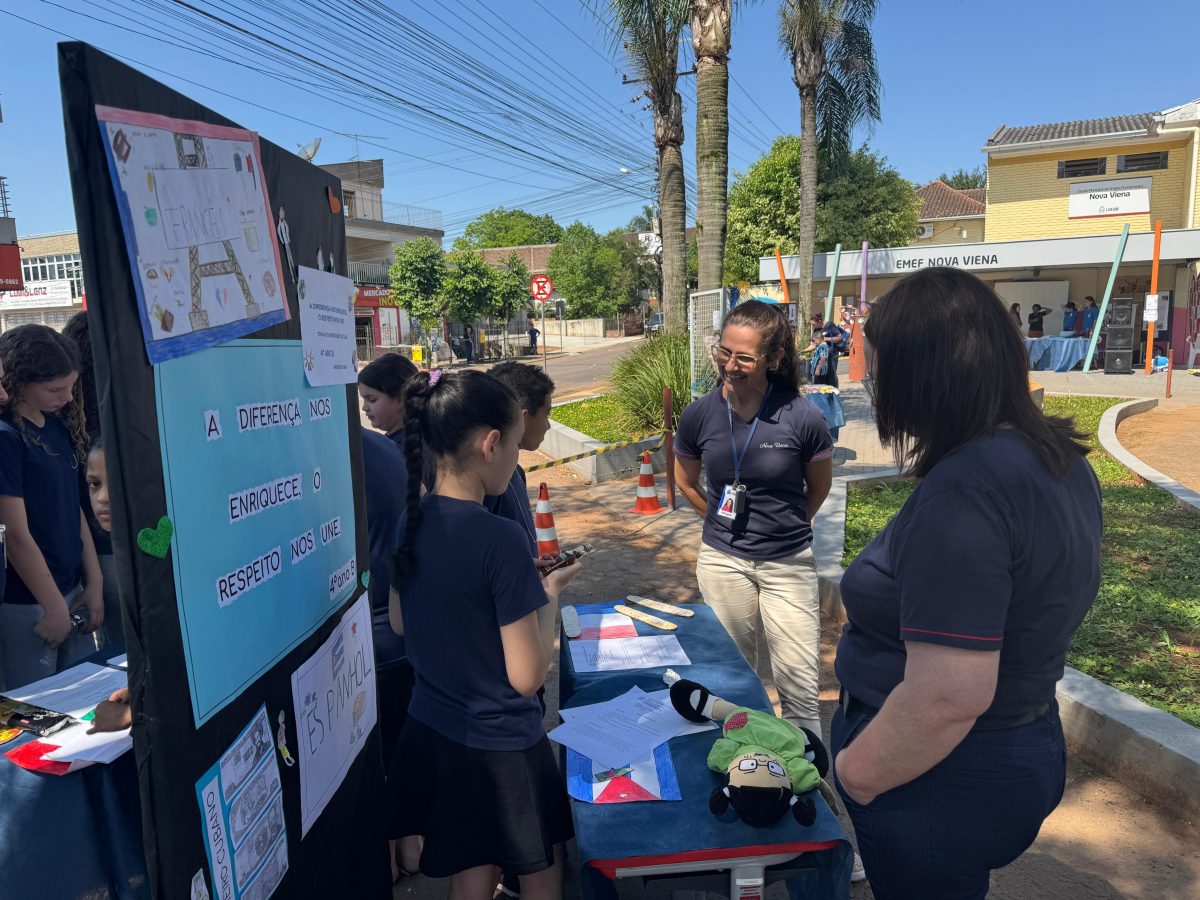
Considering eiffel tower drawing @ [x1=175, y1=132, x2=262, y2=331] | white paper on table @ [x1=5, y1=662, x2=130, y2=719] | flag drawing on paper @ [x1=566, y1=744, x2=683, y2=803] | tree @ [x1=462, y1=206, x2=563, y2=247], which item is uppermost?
tree @ [x1=462, y1=206, x2=563, y2=247]

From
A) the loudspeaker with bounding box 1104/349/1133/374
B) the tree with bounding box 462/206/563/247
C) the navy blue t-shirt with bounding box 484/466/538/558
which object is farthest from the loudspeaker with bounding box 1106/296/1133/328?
the tree with bounding box 462/206/563/247

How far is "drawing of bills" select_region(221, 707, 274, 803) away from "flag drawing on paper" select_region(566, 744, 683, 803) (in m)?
0.79

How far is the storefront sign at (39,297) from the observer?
45.7 m

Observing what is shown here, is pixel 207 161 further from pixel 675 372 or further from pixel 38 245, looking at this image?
pixel 38 245

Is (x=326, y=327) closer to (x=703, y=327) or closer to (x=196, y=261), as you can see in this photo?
(x=196, y=261)

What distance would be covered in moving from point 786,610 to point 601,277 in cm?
5709

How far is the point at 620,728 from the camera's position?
7.88ft

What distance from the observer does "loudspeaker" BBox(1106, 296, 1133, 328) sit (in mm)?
20656

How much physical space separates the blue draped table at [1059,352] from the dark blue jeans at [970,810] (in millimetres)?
23589

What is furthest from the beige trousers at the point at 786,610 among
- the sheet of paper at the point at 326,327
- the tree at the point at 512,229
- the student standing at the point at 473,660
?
the tree at the point at 512,229

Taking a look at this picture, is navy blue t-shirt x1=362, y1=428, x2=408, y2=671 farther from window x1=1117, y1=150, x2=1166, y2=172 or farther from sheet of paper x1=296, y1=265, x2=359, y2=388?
window x1=1117, y1=150, x2=1166, y2=172

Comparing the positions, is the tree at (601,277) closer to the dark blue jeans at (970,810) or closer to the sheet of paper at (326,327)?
the sheet of paper at (326,327)

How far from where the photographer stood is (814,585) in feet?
10.7

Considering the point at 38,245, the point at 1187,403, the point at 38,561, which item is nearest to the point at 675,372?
the point at 38,561
